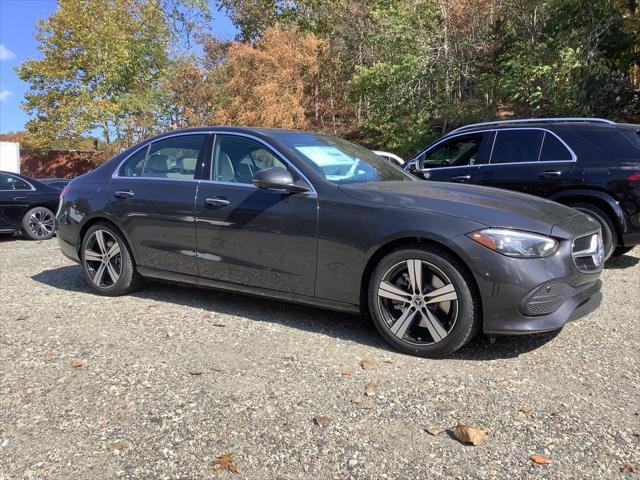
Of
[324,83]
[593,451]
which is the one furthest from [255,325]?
[324,83]

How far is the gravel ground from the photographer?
2609 mm

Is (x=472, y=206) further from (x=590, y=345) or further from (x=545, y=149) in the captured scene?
(x=545, y=149)

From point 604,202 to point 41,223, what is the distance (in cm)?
958

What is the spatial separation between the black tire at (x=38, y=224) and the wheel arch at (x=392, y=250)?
8482 mm

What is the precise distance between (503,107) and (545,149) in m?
9.30

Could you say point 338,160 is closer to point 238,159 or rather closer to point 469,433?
point 238,159

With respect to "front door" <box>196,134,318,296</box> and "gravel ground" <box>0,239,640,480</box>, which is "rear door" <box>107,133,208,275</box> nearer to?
"front door" <box>196,134,318,296</box>

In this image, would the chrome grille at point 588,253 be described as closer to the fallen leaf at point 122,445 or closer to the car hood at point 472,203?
the car hood at point 472,203

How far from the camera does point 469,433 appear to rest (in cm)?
277

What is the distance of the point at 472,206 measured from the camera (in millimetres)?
3779

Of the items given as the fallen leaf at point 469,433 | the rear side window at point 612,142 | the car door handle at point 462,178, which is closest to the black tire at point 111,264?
the fallen leaf at point 469,433

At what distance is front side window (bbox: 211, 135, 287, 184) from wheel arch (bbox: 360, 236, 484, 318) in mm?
1171

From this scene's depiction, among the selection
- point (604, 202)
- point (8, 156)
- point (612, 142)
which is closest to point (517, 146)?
point (612, 142)

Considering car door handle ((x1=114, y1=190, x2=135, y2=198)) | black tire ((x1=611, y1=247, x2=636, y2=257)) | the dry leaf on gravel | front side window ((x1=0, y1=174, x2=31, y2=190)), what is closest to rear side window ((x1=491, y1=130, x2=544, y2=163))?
black tire ((x1=611, y1=247, x2=636, y2=257))
